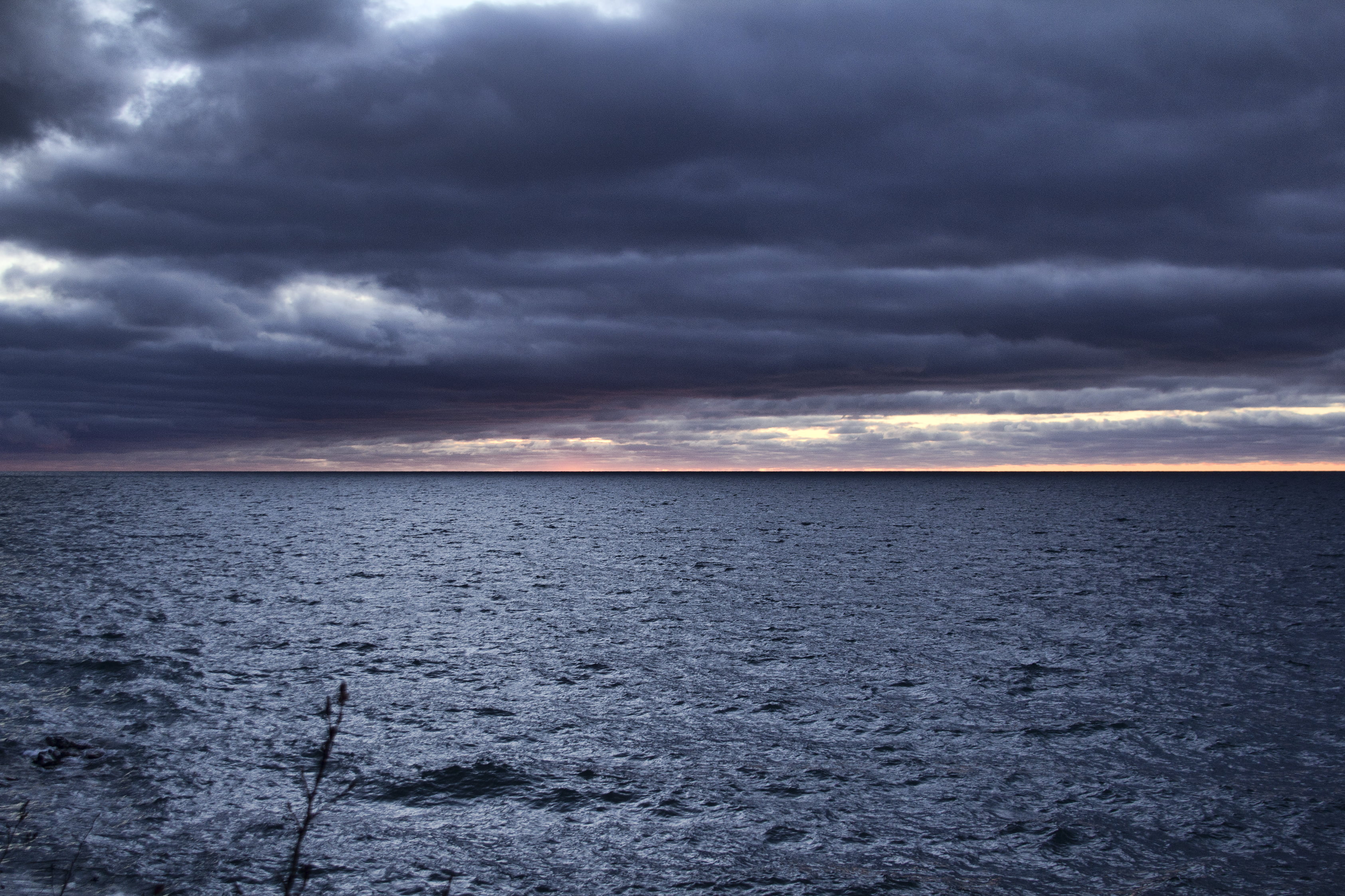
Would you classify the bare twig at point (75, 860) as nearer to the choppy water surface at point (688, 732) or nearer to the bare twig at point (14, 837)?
the choppy water surface at point (688, 732)

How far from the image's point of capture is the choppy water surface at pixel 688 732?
542 inches

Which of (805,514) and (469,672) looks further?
(805,514)

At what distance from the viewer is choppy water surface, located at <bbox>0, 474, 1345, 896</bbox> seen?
13.8m

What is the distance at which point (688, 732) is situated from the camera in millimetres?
20422

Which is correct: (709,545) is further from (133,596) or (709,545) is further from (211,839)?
(211,839)

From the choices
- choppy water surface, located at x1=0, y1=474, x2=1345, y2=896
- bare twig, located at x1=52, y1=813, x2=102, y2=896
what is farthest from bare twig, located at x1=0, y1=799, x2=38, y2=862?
bare twig, located at x1=52, y1=813, x2=102, y2=896

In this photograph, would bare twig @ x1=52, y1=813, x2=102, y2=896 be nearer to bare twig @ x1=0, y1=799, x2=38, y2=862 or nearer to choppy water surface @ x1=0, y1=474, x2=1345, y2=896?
choppy water surface @ x1=0, y1=474, x2=1345, y2=896

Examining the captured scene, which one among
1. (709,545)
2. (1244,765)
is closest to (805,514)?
(709,545)

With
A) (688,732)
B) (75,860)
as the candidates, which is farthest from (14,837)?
(688,732)

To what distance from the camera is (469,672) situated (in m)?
26.8

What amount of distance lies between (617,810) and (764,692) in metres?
9.27

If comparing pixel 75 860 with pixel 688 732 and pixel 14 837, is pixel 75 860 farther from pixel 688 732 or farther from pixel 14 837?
pixel 688 732

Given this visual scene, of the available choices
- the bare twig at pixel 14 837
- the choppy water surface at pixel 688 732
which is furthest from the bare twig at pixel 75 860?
the bare twig at pixel 14 837

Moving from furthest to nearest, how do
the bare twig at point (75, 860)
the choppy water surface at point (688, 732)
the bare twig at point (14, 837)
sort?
the choppy water surface at point (688, 732), the bare twig at point (14, 837), the bare twig at point (75, 860)
